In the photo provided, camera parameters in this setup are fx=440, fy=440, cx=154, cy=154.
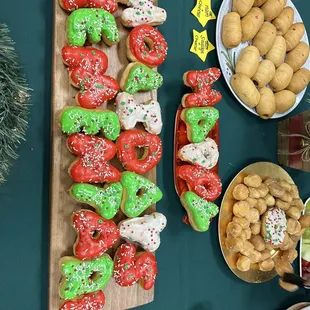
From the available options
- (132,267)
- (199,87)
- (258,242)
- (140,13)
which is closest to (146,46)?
(140,13)

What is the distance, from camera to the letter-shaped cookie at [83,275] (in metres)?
1.11

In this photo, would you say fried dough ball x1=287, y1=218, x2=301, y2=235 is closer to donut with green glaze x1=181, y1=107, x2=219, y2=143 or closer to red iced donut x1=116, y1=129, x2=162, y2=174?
donut with green glaze x1=181, y1=107, x2=219, y2=143

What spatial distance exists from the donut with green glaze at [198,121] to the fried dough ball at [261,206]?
1.05 ft

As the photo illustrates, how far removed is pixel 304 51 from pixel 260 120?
30 cm

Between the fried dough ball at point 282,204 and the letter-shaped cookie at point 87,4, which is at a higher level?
the letter-shaped cookie at point 87,4

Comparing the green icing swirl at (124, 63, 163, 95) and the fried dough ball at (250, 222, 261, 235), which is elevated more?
the green icing swirl at (124, 63, 163, 95)

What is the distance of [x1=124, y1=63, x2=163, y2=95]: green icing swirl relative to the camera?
1.23 meters

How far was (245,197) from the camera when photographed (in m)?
1.50

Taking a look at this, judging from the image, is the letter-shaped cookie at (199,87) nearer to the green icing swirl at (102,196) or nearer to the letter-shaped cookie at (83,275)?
the green icing swirl at (102,196)

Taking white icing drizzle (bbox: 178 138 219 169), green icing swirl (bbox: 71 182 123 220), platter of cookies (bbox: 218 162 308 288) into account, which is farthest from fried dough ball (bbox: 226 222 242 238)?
green icing swirl (bbox: 71 182 123 220)

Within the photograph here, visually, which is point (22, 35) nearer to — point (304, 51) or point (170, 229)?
point (170, 229)

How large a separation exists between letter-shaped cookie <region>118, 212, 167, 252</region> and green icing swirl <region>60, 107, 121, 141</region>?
0.81ft

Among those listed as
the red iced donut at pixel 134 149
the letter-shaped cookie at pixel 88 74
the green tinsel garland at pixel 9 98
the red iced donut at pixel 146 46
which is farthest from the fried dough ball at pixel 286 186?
the green tinsel garland at pixel 9 98

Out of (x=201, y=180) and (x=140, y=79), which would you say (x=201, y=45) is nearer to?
(x=140, y=79)
